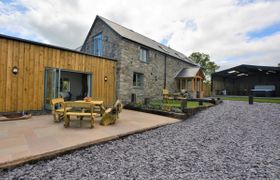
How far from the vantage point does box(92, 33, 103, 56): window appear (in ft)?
41.2

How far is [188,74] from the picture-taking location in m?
15.8

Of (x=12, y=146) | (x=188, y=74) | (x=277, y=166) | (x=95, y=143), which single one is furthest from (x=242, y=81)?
(x=12, y=146)

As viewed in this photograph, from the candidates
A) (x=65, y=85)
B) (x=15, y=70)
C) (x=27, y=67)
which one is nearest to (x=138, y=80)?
(x=65, y=85)

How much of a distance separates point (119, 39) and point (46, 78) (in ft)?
18.3

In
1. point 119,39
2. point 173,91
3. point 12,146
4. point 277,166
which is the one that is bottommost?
point 277,166

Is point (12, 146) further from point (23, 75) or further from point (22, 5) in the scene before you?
point (22, 5)

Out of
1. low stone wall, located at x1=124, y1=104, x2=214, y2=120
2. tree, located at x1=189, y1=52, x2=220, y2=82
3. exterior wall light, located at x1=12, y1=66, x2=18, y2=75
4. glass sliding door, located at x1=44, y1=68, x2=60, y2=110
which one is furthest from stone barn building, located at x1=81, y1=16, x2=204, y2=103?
tree, located at x1=189, y1=52, x2=220, y2=82

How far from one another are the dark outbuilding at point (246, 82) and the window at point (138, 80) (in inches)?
533

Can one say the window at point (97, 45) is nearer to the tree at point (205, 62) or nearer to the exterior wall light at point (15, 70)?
the exterior wall light at point (15, 70)

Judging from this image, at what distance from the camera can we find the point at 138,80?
1221 cm

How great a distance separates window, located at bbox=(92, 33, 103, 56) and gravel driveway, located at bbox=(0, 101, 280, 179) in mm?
9387

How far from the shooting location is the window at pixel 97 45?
12569 millimetres

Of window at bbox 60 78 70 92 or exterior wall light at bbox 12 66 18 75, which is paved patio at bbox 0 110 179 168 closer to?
exterior wall light at bbox 12 66 18 75

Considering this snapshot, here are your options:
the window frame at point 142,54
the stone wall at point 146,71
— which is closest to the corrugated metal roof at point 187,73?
the stone wall at point 146,71
